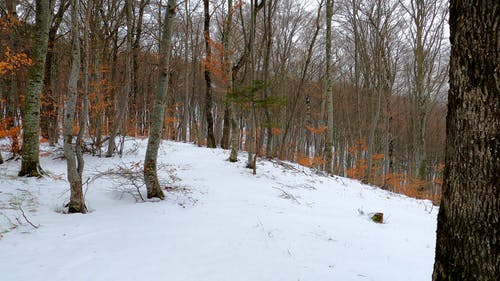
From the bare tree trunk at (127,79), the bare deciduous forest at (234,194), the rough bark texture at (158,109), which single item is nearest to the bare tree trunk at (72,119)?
the bare deciduous forest at (234,194)

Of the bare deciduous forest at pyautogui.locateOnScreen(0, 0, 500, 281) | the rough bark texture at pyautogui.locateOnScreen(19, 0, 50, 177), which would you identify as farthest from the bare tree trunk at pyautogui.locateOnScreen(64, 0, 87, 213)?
the rough bark texture at pyautogui.locateOnScreen(19, 0, 50, 177)

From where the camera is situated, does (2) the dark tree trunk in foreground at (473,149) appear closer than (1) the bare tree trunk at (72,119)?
Yes

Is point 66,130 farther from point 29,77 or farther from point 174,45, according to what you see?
point 174,45

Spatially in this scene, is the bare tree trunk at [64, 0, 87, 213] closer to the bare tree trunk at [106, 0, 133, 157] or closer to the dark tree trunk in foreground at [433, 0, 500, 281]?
the bare tree trunk at [106, 0, 133, 157]

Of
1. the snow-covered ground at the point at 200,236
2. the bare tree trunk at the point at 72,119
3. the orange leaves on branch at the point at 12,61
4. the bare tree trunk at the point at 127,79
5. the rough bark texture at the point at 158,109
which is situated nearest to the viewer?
the snow-covered ground at the point at 200,236

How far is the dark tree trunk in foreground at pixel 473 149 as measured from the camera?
62.5 inches

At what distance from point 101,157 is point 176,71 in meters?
14.3

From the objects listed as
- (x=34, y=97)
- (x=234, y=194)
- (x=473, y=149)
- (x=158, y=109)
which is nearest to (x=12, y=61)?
(x=34, y=97)

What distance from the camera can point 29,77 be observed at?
636 centimetres

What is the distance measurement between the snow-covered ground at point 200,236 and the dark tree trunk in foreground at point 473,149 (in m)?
1.57

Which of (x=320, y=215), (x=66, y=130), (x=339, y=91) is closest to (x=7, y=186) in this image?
(x=66, y=130)

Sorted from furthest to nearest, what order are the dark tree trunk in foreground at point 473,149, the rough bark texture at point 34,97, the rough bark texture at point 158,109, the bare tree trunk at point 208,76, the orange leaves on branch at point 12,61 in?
the bare tree trunk at point 208,76 → the rough bark texture at point 34,97 → the orange leaves on branch at point 12,61 → the rough bark texture at point 158,109 → the dark tree trunk in foreground at point 473,149

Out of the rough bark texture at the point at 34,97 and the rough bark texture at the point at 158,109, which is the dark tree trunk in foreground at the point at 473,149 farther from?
the rough bark texture at the point at 34,97

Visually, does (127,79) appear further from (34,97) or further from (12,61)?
(12,61)
